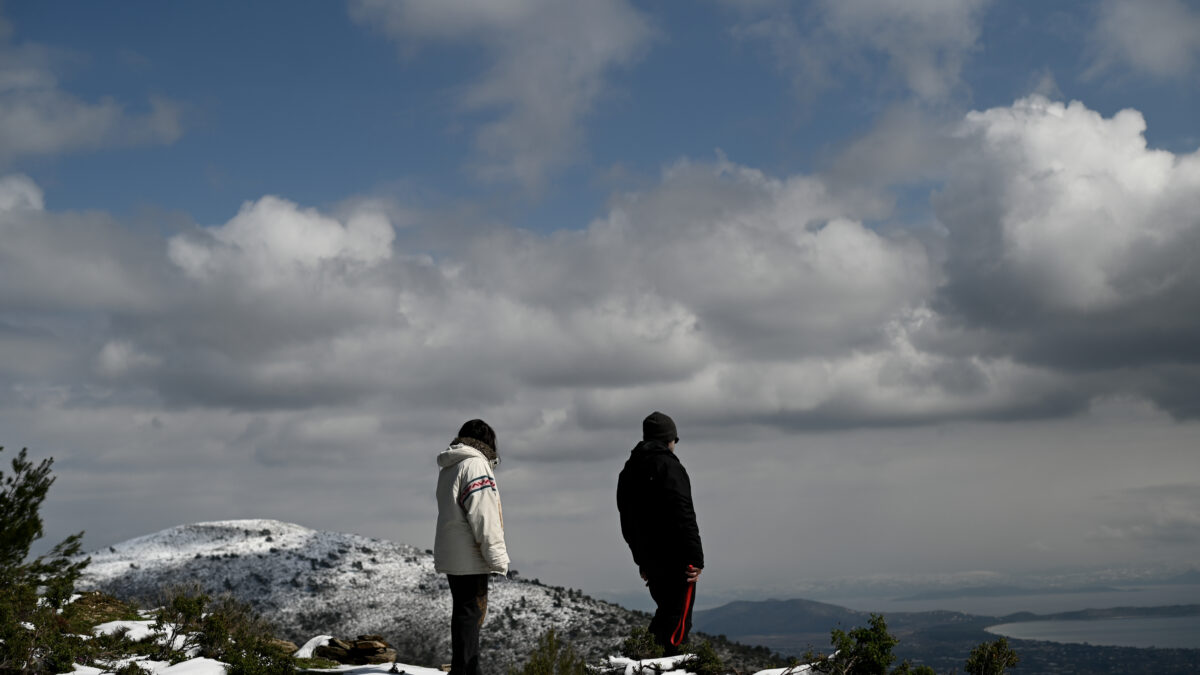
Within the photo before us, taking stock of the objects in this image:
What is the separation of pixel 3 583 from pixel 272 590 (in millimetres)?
16122

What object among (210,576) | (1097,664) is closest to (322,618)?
(210,576)

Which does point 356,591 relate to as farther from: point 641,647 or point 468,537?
point 468,537

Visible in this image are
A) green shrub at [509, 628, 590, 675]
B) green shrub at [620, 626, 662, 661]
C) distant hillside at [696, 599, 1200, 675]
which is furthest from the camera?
distant hillside at [696, 599, 1200, 675]

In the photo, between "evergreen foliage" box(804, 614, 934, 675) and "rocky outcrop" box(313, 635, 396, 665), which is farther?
"rocky outcrop" box(313, 635, 396, 665)

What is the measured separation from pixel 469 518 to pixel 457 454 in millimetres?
610

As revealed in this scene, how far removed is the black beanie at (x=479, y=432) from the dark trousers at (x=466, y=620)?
3.95 ft

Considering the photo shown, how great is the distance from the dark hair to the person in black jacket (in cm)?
166

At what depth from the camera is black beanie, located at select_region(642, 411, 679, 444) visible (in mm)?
9828

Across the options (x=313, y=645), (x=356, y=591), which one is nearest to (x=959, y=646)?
(x=356, y=591)

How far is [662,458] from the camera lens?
377 inches

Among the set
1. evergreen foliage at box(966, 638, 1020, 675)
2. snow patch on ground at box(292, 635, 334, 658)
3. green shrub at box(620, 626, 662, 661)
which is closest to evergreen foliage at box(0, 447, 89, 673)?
snow patch on ground at box(292, 635, 334, 658)

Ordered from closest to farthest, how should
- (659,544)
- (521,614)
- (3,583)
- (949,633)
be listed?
(659,544) → (3,583) → (521,614) → (949,633)

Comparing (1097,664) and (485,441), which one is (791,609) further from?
(485,441)

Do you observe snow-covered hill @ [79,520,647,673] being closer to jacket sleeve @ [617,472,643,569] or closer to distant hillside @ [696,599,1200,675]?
distant hillside @ [696,599,1200,675]
